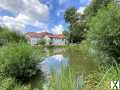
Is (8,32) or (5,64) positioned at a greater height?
(8,32)

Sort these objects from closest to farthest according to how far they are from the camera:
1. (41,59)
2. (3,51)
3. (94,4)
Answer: (3,51)
(41,59)
(94,4)

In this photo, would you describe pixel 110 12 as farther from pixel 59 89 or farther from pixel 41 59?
pixel 59 89

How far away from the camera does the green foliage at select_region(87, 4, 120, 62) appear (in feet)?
36.5

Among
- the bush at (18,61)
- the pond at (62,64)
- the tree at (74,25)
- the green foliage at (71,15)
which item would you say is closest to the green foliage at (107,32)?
the pond at (62,64)

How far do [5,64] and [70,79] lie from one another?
8.92 m

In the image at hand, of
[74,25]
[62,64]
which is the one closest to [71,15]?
[74,25]

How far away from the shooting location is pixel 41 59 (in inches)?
526

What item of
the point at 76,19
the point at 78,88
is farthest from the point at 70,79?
the point at 76,19

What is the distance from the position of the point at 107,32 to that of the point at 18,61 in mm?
4804

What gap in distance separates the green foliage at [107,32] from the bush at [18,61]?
3617mm

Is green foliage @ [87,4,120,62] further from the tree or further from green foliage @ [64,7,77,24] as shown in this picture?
green foliage @ [64,7,77,24]

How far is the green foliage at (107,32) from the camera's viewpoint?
1111 centimetres

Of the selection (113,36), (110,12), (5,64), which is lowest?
(5,64)

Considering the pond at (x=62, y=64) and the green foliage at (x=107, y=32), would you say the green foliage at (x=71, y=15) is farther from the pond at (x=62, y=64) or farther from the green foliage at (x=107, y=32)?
the green foliage at (x=107, y=32)
